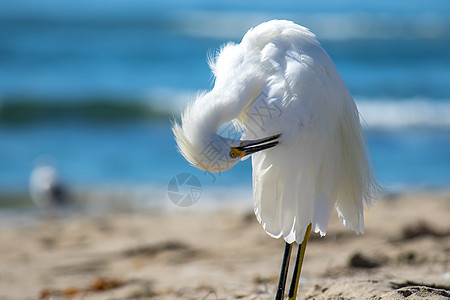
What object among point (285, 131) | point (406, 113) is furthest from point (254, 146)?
point (406, 113)

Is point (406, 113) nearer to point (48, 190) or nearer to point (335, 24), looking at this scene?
point (48, 190)

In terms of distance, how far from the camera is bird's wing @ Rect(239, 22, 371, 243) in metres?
2.50

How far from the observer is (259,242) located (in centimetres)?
518

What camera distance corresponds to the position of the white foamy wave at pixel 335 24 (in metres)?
22.2

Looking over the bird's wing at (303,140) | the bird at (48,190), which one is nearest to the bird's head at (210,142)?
the bird's wing at (303,140)

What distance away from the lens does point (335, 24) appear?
24344 millimetres

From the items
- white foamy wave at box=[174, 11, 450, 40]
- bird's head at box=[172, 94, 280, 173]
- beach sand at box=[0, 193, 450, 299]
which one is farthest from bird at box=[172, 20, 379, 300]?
white foamy wave at box=[174, 11, 450, 40]

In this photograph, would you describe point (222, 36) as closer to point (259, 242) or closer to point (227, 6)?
point (227, 6)

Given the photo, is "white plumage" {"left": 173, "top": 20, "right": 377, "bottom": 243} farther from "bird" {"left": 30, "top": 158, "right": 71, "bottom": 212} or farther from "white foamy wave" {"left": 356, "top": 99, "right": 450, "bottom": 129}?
"white foamy wave" {"left": 356, "top": 99, "right": 450, "bottom": 129}

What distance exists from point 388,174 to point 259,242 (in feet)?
12.6

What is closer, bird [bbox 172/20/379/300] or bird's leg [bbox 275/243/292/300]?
bird [bbox 172/20/379/300]

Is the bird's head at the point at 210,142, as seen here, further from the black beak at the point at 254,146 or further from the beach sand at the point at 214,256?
the beach sand at the point at 214,256

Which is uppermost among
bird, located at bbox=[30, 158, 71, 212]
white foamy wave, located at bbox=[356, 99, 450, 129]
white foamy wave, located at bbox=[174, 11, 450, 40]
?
white foamy wave, located at bbox=[174, 11, 450, 40]

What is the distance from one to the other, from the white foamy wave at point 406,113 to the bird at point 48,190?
6433 mm
